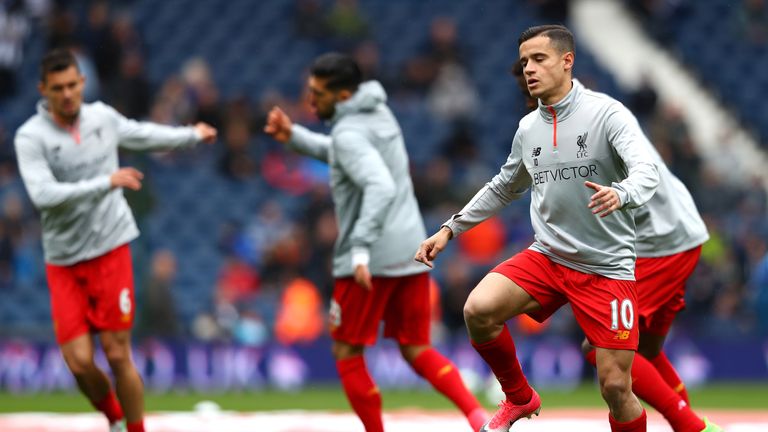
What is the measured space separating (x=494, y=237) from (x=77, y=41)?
720cm

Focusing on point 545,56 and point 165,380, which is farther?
point 165,380

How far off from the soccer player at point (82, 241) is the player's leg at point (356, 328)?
4.44 feet

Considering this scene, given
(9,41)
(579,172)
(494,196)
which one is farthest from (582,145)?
(9,41)

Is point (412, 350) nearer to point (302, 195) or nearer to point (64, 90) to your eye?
point (64, 90)

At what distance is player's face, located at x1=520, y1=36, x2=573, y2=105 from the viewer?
691 cm

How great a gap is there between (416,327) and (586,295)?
1986 mm

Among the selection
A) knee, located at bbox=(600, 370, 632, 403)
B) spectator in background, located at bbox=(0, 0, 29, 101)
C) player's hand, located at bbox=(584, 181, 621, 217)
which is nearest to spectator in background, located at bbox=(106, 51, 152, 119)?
spectator in background, located at bbox=(0, 0, 29, 101)

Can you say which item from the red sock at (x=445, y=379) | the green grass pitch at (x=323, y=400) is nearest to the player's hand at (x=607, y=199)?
the red sock at (x=445, y=379)

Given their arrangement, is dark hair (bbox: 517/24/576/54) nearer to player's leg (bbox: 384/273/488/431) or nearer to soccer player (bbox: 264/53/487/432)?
soccer player (bbox: 264/53/487/432)

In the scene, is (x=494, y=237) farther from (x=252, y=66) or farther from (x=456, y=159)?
(x=252, y=66)

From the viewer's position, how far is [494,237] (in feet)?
58.3

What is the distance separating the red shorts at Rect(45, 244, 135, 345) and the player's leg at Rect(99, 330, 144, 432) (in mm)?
77

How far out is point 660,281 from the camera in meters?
7.89

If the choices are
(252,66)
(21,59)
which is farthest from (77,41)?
(252,66)
